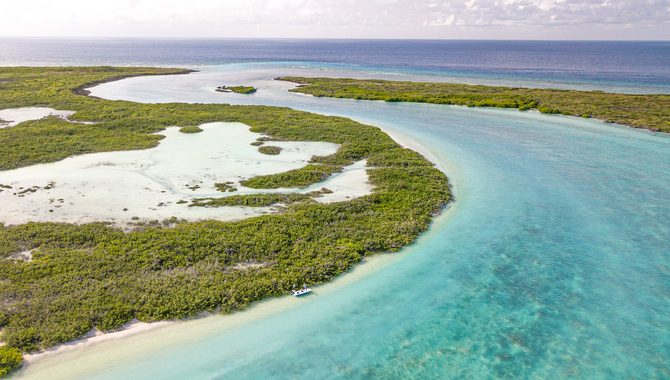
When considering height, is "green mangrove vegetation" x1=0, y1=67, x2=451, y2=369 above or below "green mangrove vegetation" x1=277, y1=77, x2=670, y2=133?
below

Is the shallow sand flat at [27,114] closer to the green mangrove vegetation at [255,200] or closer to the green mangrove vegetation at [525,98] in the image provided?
the green mangrove vegetation at [255,200]

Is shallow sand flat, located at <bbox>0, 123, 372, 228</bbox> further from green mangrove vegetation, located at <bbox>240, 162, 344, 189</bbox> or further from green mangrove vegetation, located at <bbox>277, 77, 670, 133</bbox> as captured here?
green mangrove vegetation, located at <bbox>277, 77, 670, 133</bbox>

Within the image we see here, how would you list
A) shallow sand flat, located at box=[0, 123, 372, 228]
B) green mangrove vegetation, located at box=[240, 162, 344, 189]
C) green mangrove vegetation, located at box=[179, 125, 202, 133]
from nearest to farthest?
shallow sand flat, located at box=[0, 123, 372, 228]
green mangrove vegetation, located at box=[240, 162, 344, 189]
green mangrove vegetation, located at box=[179, 125, 202, 133]

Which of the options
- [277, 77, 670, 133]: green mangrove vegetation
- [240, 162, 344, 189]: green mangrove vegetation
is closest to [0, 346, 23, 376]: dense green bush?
[240, 162, 344, 189]: green mangrove vegetation

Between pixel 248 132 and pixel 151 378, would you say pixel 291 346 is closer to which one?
pixel 151 378

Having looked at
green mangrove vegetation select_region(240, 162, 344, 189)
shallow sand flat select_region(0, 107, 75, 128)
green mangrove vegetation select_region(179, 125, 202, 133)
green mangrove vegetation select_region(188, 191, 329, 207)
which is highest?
shallow sand flat select_region(0, 107, 75, 128)

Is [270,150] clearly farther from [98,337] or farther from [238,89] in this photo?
[238,89]

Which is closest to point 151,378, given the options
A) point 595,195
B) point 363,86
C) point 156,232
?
point 156,232
